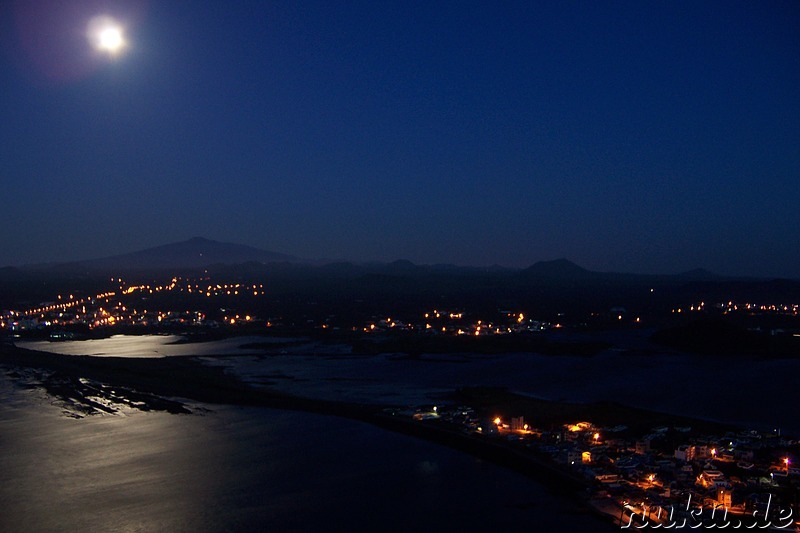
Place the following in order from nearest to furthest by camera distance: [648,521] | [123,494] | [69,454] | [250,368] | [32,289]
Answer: [648,521], [123,494], [69,454], [250,368], [32,289]

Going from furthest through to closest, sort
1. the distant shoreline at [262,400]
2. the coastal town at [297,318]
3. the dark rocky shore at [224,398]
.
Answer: the coastal town at [297,318] → the dark rocky shore at [224,398] → the distant shoreline at [262,400]

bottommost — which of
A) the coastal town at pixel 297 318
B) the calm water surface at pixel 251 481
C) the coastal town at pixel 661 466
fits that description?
Answer: the calm water surface at pixel 251 481

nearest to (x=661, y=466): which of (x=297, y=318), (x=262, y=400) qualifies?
(x=262, y=400)

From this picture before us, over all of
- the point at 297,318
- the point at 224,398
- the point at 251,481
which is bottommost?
the point at 251,481

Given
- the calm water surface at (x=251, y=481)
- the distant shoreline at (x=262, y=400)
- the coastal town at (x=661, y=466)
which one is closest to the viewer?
the coastal town at (x=661, y=466)

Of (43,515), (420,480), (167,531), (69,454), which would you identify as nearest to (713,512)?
(420,480)

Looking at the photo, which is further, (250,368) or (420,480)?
(250,368)

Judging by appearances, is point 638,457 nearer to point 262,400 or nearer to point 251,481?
point 251,481

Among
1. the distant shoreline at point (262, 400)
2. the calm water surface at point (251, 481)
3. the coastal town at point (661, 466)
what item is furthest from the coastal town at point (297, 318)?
the calm water surface at point (251, 481)

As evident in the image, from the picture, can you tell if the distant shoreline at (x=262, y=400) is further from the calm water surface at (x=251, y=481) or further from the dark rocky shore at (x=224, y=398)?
the calm water surface at (x=251, y=481)

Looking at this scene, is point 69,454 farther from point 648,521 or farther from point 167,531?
point 648,521

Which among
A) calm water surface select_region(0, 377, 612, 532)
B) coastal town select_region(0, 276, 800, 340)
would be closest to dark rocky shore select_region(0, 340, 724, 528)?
calm water surface select_region(0, 377, 612, 532)
